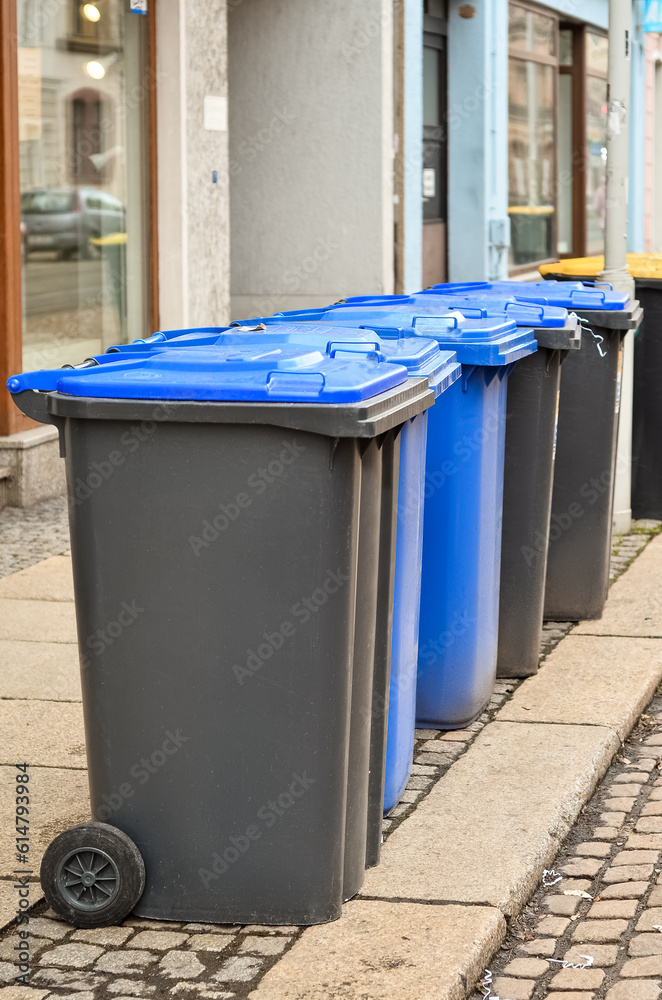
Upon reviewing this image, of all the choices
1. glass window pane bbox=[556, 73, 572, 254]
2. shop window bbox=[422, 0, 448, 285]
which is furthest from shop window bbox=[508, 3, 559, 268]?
shop window bbox=[422, 0, 448, 285]

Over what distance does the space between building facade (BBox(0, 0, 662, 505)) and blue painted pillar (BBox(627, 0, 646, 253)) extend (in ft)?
4.14

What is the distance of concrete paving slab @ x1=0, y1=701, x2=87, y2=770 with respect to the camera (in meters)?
4.40

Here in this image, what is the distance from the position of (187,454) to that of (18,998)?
1198 mm

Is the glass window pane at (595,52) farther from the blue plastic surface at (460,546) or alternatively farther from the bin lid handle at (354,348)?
the bin lid handle at (354,348)

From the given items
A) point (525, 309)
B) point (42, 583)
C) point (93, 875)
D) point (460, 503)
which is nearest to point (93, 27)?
point (42, 583)

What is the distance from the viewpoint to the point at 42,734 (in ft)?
15.2

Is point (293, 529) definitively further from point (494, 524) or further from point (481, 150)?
point (481, 150)

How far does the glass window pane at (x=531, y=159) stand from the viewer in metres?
16.4

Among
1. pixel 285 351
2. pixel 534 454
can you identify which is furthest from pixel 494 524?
pixel 285 351

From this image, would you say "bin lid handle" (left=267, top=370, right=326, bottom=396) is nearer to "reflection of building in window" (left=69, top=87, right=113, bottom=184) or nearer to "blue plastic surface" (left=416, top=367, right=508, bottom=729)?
"blue plastic surface" (left=416, top=367, right=508, bottom=729)

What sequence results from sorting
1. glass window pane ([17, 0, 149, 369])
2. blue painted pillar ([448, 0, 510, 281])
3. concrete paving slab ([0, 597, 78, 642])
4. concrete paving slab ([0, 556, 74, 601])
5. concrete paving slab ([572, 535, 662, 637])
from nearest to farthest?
concrete paving slab ([0, 597, 78, 642]) → concrete paving slab ([572, 535, 662, 637]) → concrete paving slab ([0, 556, 74, 601]) → glass window pane ([17, 0, 149, 369]) → blue painted pillar ([448, 0, 510, 281])

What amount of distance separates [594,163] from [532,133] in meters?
3.56

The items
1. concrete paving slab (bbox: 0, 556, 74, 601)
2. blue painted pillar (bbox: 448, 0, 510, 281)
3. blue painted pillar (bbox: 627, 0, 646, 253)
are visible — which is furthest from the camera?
blue painted pillar (bbox: 627, 0, 646, 253)

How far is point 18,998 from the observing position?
120 inches
